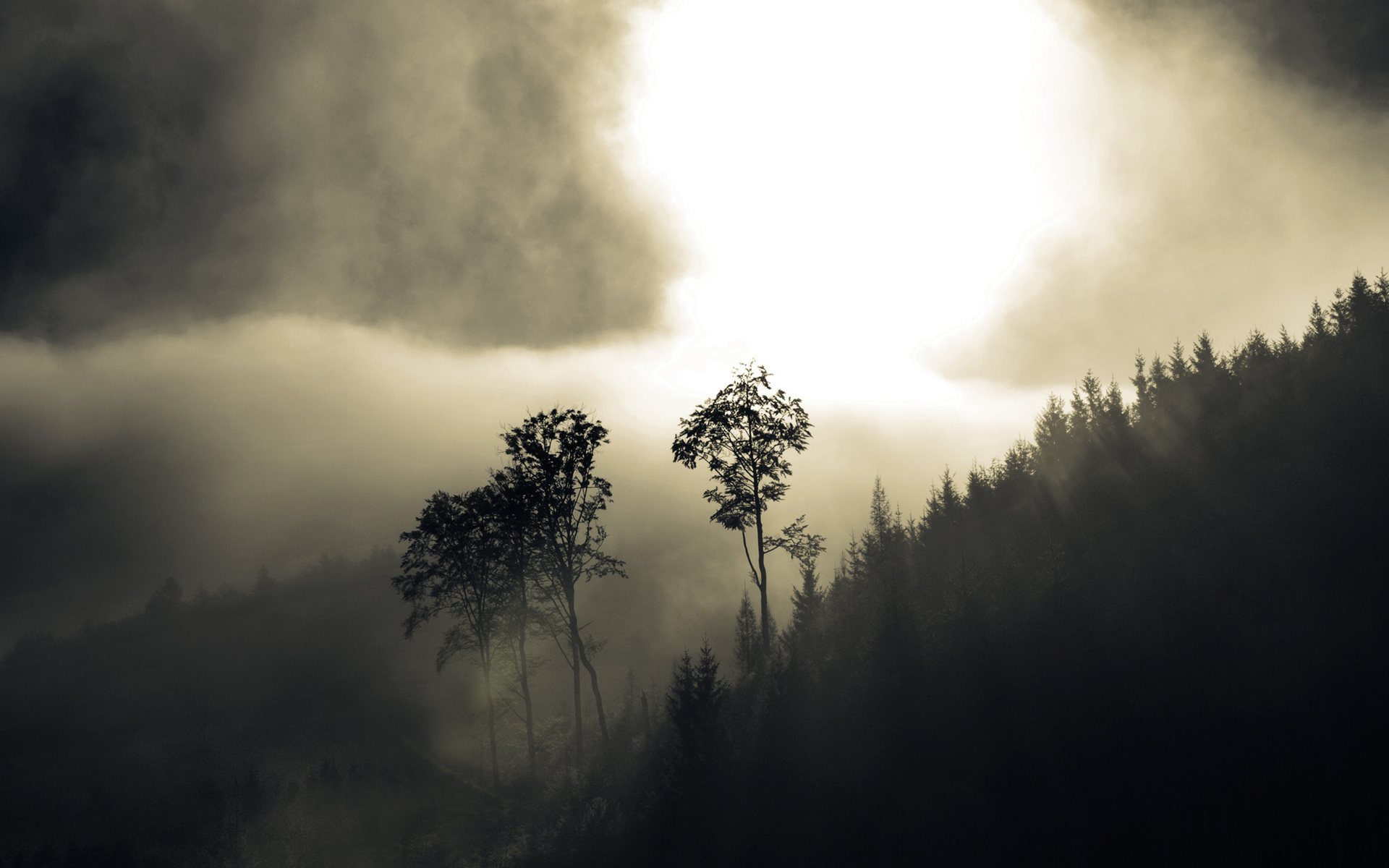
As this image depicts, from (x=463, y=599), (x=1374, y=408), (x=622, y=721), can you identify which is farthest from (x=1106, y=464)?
(x=463, y=599)

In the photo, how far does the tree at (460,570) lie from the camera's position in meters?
36.4

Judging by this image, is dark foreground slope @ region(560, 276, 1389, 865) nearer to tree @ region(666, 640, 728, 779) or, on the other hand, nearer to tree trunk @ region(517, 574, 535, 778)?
tree @ region(666, 640, 728, 779)

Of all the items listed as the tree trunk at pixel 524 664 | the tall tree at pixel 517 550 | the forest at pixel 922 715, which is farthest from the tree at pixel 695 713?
the tree trunk at pixel 524 664

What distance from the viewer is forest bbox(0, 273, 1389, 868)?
2012 cm

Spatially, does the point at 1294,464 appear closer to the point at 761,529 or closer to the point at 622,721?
the point at 761,529

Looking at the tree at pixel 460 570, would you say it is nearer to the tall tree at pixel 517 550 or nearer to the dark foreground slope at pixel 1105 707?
the tall tree at pixel 517 550

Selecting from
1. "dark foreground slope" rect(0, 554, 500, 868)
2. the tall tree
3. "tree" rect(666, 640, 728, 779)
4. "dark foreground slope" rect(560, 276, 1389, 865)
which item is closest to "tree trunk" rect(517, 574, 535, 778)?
the tall tree

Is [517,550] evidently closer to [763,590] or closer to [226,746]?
[763,590]

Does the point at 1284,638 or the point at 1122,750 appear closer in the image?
the point at 1122,750

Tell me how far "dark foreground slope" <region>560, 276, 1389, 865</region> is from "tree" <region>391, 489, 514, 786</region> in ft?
50.2

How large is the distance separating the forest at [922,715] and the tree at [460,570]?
0.19m

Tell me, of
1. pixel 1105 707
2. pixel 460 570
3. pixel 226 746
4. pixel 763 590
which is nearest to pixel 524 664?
pixel 460 570

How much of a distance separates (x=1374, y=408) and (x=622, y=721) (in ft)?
203

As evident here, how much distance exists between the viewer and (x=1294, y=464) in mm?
42688
